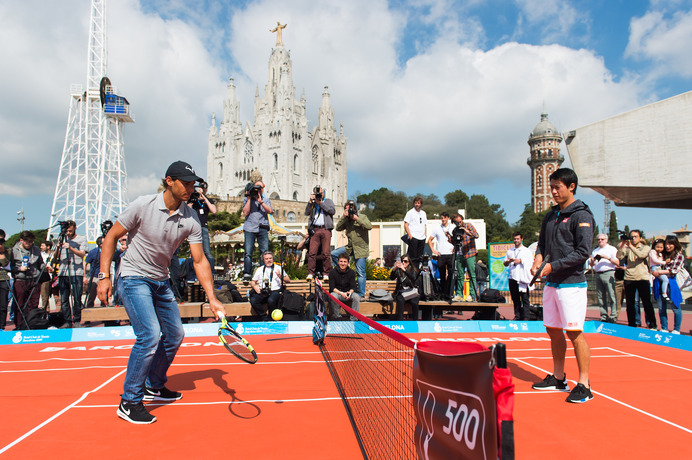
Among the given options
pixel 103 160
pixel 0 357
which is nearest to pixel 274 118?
pixel 103 160

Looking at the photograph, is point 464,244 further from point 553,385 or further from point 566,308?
point 566,308

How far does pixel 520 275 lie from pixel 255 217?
20.0 ft

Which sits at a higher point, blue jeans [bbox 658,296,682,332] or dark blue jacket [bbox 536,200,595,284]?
dark blue jacket [bbox 536,200,595,284]

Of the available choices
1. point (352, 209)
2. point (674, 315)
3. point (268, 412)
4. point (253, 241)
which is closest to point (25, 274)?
point (253, 241)

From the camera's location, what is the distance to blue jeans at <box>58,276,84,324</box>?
9.45 meters

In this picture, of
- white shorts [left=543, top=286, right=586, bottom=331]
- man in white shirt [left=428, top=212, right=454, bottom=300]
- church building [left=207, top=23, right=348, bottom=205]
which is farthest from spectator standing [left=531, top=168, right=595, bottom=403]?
church building [left=207, top=23, right=348, bottom=205]

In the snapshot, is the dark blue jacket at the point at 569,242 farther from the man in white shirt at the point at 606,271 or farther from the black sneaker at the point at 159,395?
the man in white shirt at the point at 606,271

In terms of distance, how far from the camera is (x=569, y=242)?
15.1 feet

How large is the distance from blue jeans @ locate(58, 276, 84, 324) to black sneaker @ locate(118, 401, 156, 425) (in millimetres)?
6914

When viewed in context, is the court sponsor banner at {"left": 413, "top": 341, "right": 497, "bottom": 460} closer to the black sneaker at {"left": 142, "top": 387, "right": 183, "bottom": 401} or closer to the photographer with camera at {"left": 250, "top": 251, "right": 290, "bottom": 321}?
the black sneaker at {"left": 142, "top": 387, "right": 183, "bottom": 401}

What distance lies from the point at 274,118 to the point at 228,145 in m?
14.2

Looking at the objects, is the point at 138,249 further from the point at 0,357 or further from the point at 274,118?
the point at 274,118

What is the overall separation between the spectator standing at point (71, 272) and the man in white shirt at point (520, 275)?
9.40 metres

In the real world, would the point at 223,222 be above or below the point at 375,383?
above
